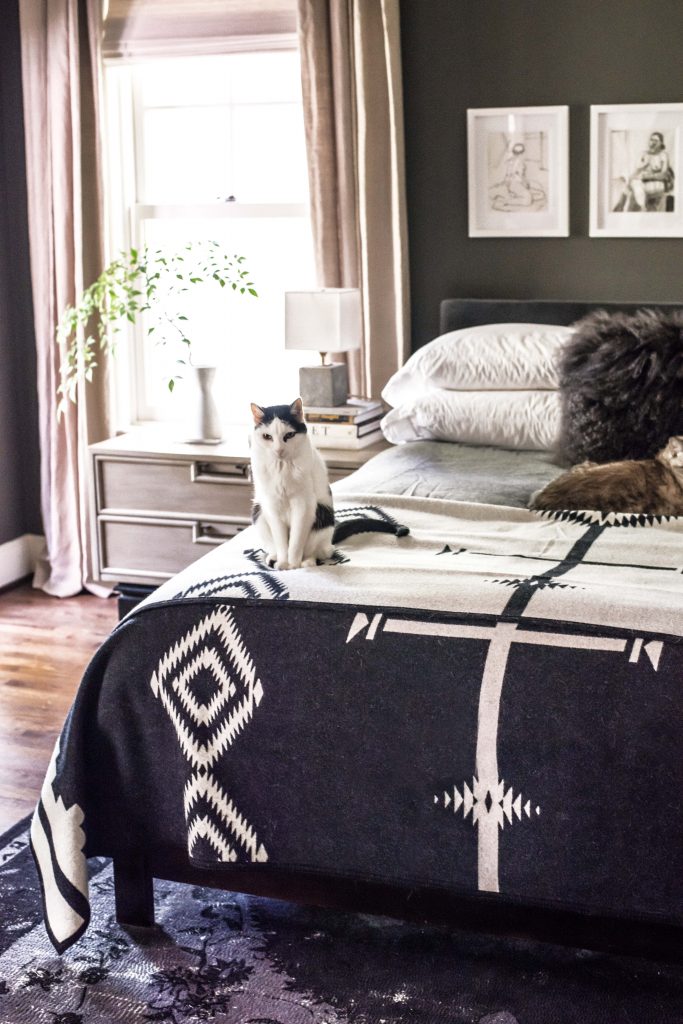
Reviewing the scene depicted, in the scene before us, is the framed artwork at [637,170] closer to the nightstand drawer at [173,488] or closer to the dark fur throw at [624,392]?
the dark fur throw at [624,392]

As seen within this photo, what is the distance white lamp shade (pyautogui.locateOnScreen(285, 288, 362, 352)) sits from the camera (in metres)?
3.50

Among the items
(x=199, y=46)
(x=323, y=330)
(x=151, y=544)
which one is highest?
(x=199, y=46)

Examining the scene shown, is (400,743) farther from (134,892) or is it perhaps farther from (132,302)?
(132,302)

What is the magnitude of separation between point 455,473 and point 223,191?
5.83 feet

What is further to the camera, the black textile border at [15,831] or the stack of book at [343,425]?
the stack of book at [343,425]

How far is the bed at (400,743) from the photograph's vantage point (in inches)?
67.0

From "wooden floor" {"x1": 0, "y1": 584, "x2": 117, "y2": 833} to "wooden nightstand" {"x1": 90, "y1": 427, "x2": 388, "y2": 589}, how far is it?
27 centimetres

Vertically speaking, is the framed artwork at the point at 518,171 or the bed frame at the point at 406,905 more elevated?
the framed artwork at the point at 518,171

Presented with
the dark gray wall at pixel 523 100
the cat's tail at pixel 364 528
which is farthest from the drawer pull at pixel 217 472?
the cat's tail at pixel 364 528

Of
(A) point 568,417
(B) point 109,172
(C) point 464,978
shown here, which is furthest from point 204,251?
(C) point 464,978

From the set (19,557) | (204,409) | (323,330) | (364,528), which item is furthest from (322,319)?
(19,557)

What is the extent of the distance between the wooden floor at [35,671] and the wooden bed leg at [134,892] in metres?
0.57

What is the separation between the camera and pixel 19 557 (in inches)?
176

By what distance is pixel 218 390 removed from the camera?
14.1 feet
